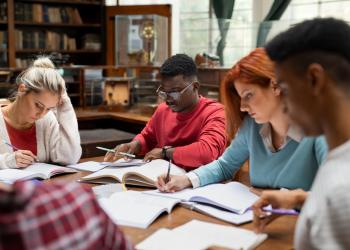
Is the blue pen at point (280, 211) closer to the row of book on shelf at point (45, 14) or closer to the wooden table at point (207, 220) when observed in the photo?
the wooden table at point (207, 220)

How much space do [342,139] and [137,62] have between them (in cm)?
434

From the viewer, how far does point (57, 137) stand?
241 centimetres

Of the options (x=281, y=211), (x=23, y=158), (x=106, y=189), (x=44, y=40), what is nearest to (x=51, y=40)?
(x=44, y=40)

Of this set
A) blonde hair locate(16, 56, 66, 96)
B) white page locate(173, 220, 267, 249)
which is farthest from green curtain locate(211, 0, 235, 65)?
white page locate(173, 220, 267, 249)

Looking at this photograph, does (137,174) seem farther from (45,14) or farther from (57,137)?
(45,14)

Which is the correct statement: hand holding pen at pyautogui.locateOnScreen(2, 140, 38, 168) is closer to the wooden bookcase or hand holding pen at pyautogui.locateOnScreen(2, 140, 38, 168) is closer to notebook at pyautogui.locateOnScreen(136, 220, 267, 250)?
notebook at pyautogui.locateOnScreen(136, 220, 267, 250)

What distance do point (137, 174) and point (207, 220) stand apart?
46 centimetres

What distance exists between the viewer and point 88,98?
493 cm

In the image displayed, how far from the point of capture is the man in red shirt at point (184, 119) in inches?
87.6

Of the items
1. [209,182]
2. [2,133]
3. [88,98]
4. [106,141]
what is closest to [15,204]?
[209,182]

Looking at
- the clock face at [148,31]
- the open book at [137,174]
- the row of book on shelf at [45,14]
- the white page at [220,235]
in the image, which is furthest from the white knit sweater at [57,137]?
the row of book on shelf at [45,14]

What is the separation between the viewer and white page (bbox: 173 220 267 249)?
4.06 ft

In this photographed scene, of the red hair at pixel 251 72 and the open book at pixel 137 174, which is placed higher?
the red hair at pixel 251 72

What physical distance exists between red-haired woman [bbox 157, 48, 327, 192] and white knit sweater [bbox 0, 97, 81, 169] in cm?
77
